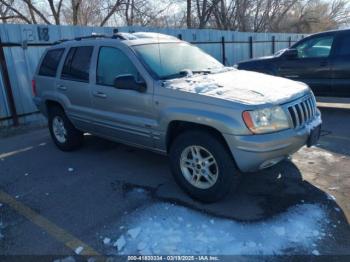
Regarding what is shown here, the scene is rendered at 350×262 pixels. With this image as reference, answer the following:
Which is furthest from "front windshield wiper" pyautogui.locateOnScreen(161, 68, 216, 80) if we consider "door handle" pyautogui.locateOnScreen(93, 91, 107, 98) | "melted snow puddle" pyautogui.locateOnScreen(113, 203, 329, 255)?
"melted snow puddle" pyautogui.locateOnScreen(113, 203, 329, 255)

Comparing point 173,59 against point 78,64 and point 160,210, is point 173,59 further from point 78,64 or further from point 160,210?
point 160,210

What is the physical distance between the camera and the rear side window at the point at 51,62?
19.2ft

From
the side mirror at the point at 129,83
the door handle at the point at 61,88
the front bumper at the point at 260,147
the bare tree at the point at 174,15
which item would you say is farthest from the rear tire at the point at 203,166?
the bare tree at the point at 174,15

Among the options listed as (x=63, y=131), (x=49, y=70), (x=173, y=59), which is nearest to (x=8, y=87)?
(x=49, y=70)

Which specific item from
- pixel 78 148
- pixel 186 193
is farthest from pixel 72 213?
pixel 78 148

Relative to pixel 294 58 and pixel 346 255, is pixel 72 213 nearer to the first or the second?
pixel 346 255

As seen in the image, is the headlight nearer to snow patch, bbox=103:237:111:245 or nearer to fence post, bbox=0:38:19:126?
snow patch, bbox=103:237:111:245

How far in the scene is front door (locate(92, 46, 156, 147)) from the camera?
4312 millimetres

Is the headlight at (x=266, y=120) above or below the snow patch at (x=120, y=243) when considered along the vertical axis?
above

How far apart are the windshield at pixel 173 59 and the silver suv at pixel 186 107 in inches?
0.6

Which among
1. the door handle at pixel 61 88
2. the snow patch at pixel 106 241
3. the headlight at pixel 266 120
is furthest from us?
the door handle at pixel 61 88

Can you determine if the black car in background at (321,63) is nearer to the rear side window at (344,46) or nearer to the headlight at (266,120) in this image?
the rear side window at (344,46)

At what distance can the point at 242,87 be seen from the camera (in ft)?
12.9

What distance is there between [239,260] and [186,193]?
4.22ft
